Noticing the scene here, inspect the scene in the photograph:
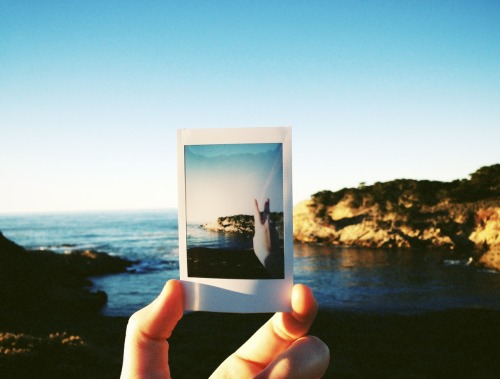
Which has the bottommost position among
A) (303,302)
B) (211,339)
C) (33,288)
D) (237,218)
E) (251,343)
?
(211,339)

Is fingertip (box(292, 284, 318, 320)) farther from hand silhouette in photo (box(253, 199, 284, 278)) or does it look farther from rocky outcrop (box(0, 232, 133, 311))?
rocky outcrop (box(0, 232, 133, 311))

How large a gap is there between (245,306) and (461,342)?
1393 centimetres

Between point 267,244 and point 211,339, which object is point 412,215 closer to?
point 211,339

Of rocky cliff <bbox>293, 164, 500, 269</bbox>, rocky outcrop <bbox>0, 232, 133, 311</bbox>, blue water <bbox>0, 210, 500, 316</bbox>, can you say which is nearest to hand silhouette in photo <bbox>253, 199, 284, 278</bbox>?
blue water <bbox>0, 210, 500, 316</bbox>

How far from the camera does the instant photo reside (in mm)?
1772

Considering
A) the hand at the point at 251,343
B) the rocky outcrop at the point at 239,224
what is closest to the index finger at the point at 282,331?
the hand at the point at 251,343

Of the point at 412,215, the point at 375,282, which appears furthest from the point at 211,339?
the point at 412,215

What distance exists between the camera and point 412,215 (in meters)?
46.0

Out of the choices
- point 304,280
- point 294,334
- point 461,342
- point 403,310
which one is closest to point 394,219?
point 304,280

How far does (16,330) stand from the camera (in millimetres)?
14078

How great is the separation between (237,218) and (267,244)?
0.19 metres

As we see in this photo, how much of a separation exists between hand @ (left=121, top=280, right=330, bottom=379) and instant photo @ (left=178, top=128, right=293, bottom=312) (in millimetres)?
88

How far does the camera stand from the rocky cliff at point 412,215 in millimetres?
40469

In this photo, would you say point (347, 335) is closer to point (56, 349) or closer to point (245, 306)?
point (56, 349)
